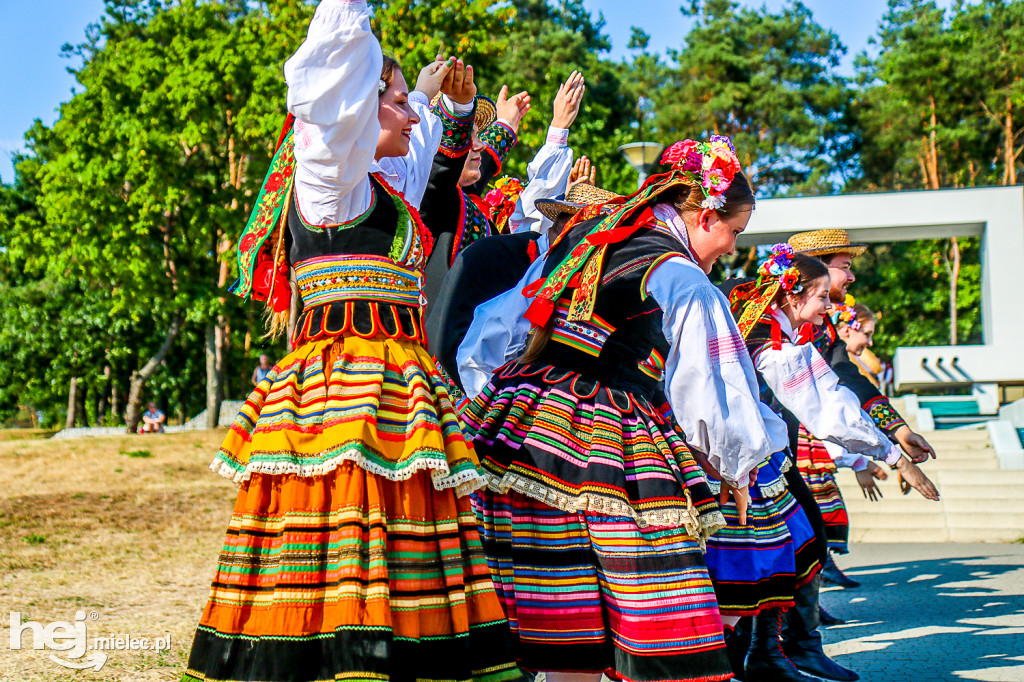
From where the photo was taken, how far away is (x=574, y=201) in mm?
4652

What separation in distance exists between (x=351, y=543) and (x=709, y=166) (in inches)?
69.8

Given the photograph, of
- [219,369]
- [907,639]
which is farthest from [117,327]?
[907,639]

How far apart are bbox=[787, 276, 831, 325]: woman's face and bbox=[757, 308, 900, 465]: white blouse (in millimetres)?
182

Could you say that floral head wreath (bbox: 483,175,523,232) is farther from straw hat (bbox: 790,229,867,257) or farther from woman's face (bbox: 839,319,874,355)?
woman's face (bbox: 839,319,874,355)

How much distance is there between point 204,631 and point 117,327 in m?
30.1

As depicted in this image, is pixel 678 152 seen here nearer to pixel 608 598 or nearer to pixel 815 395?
pixel 608 598

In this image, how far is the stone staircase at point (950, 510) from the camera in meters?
11.6

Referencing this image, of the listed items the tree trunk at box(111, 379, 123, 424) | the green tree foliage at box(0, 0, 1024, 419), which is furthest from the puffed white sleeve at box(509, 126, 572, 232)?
the tree trunk at box(111, 379, 123, 424)

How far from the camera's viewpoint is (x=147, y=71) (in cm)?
2231

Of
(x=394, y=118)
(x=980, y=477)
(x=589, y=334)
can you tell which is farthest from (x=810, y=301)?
(x=980, y=477)

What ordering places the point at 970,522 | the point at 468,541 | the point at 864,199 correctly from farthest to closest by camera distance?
the point at 864,199 < the point at 970,522 < the point at 468,541

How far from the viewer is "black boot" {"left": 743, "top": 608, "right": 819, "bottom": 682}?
4570 millimetres

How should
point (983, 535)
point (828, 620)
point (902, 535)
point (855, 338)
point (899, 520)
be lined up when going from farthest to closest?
point (899, 520) → point (902, 535) → point (983, 535) → point (855, 338) → point (828, 620)

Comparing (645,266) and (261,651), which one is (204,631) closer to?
(261,651)
